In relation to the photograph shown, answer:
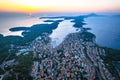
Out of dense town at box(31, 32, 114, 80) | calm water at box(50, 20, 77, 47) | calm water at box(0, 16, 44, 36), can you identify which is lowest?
calm water at box(50, 20, 77, 47)

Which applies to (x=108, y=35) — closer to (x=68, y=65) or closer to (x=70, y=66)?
(x=68, y=65)

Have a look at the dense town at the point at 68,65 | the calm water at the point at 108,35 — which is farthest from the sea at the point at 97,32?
the dense town at the point at 68,65

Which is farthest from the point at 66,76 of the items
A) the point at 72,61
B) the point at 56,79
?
the point at 72,61

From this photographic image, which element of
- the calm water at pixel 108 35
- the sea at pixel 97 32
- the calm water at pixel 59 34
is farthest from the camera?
the calm water at pixel 59 34

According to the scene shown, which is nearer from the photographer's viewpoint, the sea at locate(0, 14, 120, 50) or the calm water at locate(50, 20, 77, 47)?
the sea at locate(0, 14, 120, 50)

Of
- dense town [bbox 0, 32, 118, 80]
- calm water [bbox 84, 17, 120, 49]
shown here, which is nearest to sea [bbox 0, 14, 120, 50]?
Result: calm water [bbox 84, 17, 120, 49]

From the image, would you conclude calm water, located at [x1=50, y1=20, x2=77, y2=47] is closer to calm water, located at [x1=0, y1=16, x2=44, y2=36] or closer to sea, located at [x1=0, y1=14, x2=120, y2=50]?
sea, located at [x1=0, y1=14, x2=120, y2=50]

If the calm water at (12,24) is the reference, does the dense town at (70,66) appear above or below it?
above

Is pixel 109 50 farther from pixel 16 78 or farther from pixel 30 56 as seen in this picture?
pixel 16 78

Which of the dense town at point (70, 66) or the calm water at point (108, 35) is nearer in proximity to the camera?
the dense town at point (70, 66)

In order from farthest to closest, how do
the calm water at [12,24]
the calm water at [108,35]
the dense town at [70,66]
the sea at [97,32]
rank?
the calm water at [12,24] < the sea at [97,32] < the calm water at [108,35] < the dense town at [70,66]

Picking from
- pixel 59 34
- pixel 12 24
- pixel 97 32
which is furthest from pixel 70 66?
pixel 12 24

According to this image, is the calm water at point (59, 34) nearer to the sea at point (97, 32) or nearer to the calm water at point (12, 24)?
the sea at point (97, 32)
